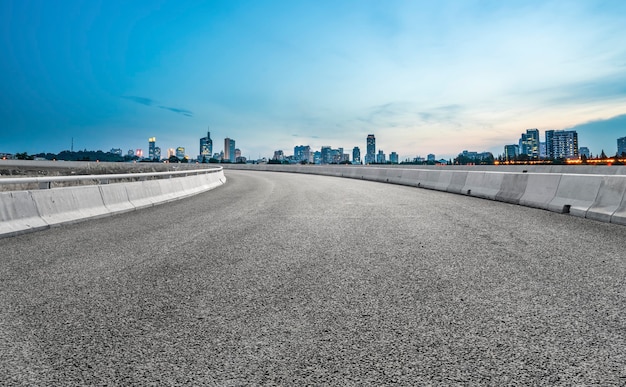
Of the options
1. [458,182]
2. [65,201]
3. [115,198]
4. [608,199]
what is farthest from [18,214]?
[458,182]

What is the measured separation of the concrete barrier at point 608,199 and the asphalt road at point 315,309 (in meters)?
1.84

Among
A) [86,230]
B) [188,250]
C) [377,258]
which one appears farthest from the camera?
[86,230]

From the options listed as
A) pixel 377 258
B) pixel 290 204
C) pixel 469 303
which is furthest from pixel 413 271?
pixel 290 204

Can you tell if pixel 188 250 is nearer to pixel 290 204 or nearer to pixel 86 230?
pixel 86 230

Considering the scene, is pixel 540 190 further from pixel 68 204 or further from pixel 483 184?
pixel 68 204

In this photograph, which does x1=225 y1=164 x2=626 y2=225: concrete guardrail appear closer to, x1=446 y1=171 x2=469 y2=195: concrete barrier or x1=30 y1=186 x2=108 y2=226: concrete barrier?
x1=446 y1=171 x2=469 y2=195: concrete barrier

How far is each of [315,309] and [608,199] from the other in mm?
9053

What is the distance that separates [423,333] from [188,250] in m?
4.29

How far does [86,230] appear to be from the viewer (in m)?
8.59

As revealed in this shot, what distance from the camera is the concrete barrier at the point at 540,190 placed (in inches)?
459

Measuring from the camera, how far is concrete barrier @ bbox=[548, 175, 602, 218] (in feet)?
33.0

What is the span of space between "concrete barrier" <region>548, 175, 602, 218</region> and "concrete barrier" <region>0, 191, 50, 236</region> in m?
12.6

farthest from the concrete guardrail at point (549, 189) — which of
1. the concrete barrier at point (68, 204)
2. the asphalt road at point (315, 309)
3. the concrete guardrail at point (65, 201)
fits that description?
the concrete barrier at point (68, 204)

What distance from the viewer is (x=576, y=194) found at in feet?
34.8
